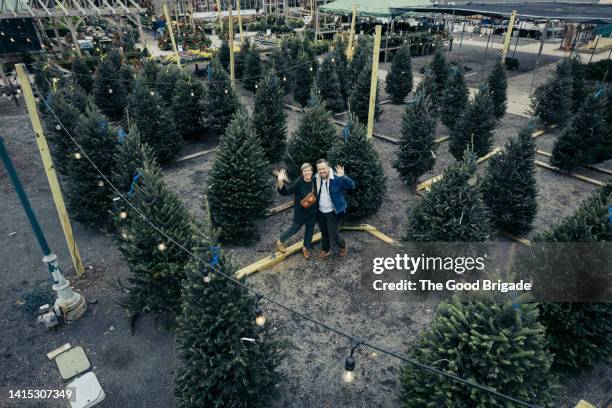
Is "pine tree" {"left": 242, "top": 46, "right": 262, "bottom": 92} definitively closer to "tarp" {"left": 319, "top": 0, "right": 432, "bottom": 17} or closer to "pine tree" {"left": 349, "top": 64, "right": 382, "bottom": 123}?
"pine tree" {"left": 349, "top": 64, "right": 382, "bottom": 123}

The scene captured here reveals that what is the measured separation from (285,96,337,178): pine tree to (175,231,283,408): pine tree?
601 cm

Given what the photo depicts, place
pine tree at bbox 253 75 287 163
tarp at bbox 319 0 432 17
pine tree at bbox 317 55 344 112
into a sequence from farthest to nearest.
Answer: tarp at bbox 319 0 432 17, pine tree at bbox 317 55 344 112, pine tree at bbox 253 75 287 163

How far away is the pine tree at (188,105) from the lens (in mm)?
14227

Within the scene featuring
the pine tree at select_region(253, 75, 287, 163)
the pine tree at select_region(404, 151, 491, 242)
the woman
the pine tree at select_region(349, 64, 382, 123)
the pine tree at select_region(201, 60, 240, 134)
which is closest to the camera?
the pine tree at select_region(404, 151, 491, 242)

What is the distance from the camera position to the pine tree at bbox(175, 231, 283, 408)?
15.1 feet

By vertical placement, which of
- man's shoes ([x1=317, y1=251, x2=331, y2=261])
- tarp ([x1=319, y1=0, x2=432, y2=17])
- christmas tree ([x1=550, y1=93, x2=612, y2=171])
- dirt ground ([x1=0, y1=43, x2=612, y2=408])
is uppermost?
tarp ([x1=319, y1=0, x2=432, y2=17])

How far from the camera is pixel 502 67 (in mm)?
16016

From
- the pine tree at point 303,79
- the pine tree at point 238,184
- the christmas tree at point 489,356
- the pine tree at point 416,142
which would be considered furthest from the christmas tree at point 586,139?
the pine tree at point 303,79

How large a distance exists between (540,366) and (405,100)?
17.9 metres

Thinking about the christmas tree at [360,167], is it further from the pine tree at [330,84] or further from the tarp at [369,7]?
the tarp at [369,7]

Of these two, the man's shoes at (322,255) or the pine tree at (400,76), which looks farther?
the pine tree at (400,76)

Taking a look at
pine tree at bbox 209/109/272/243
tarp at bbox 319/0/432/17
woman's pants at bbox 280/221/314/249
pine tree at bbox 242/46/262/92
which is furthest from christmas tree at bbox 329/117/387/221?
tarp at bbox 319/0/432/17

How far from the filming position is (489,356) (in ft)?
12.9

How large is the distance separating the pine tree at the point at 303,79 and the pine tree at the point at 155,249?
13.6 meters
